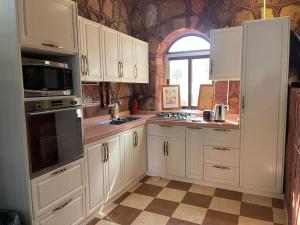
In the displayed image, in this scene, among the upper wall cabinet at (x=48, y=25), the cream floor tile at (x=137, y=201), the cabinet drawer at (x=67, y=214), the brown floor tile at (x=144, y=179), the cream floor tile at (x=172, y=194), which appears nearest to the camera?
the upper wall cabinet at (x=48, y=25)

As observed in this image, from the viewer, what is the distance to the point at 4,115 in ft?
5.43

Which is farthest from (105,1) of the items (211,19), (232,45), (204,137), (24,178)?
(24,178)

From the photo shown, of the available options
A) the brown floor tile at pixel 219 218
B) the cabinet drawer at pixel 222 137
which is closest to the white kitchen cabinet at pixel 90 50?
the cabinet drawer at pixel 222 137

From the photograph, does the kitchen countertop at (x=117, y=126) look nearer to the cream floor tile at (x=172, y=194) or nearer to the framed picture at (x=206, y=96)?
the framed picture at (x=206, y=96)

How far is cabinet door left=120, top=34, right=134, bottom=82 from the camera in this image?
316 cm

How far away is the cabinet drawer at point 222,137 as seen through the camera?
9.24ft

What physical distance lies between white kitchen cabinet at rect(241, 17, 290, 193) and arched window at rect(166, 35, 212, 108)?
1.05 metres

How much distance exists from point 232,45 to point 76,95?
6.86ft

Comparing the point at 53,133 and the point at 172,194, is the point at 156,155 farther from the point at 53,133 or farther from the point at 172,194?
the point at 53,133

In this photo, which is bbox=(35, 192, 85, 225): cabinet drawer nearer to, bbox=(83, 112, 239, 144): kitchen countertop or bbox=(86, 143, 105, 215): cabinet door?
bbox=(86, 143, 105, 215): cabinet door

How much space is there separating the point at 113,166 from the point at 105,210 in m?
0.48

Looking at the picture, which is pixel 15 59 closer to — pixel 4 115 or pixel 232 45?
pixel 4 115

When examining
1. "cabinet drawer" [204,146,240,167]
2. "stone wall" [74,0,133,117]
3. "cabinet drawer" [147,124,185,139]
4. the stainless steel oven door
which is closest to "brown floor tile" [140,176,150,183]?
"cabinet drawer" [147,124,185,139]

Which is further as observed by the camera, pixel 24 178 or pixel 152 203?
pixel 152 203
